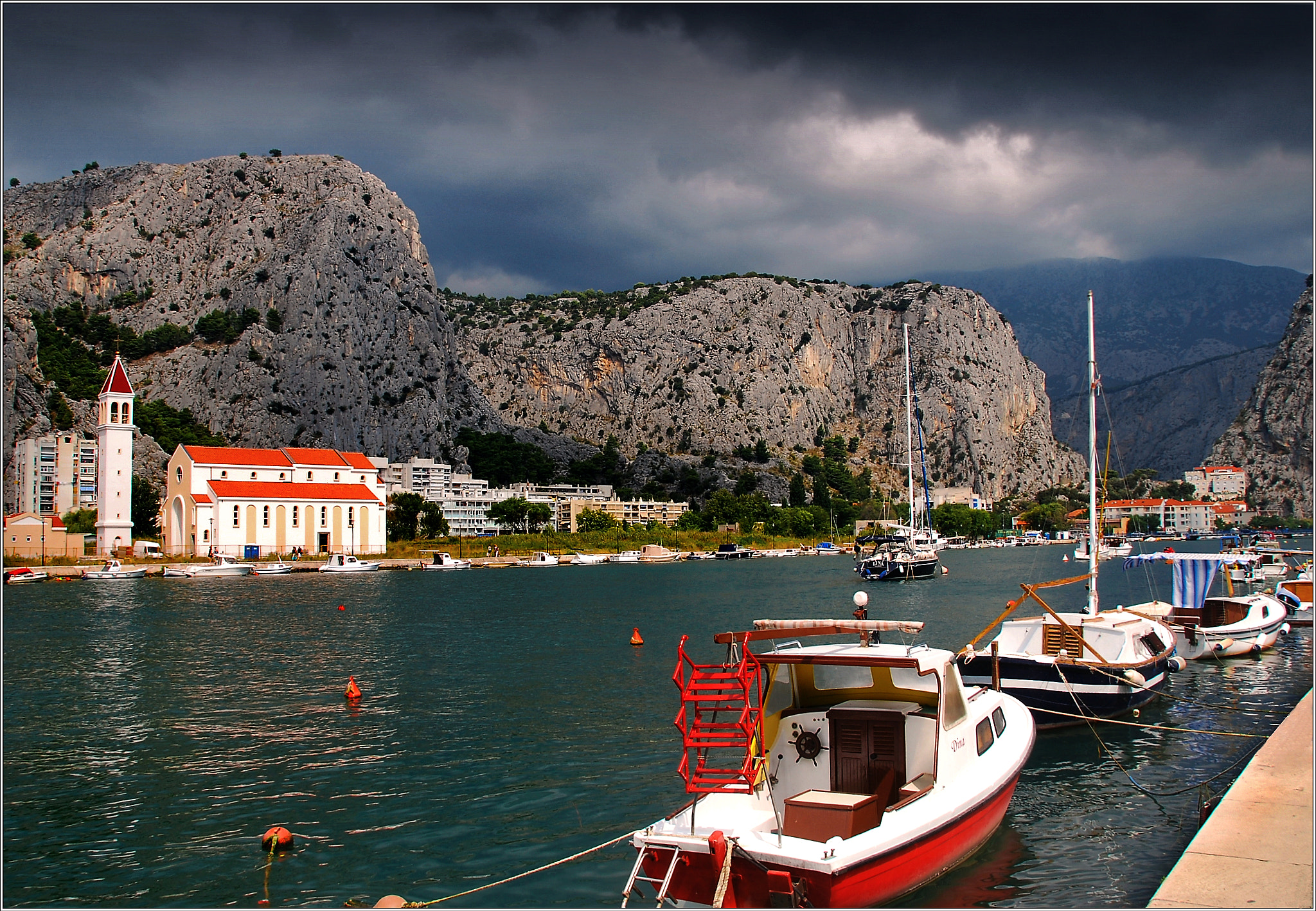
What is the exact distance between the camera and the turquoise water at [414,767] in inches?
501

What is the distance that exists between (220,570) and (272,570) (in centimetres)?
584

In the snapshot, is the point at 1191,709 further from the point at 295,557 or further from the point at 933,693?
the point at 295,557

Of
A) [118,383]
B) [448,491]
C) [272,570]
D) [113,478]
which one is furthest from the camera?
[448,491]

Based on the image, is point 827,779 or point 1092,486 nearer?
point 827,779

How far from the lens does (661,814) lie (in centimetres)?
1530

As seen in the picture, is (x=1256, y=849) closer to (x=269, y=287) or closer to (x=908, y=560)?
(x=908, y=560)

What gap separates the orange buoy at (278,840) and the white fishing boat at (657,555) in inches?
4459

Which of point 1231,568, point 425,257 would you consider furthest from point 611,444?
point 1231,568

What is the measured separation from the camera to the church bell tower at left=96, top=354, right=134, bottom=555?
100625 mm

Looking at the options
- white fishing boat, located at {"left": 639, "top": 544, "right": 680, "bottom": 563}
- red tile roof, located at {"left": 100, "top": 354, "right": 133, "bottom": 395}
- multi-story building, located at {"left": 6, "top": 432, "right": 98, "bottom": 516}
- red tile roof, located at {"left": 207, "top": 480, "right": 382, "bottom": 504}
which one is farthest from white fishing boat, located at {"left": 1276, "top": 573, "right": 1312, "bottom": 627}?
multi-story building, located at {"left": 6, "top": 432, "right": 98, "bottom": 516}

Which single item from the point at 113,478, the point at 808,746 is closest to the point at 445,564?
the point at 113,478

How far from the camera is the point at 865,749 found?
39.4 ft

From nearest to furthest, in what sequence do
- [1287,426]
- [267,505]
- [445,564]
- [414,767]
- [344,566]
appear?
[414,767], [344,566], [445,564], [267,505], [1287,426]

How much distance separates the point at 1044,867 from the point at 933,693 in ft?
11.3
